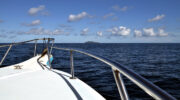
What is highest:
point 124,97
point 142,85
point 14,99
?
point 142,85

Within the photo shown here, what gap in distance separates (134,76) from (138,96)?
21.2 feet

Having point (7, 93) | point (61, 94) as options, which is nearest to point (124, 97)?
point (61, 94)

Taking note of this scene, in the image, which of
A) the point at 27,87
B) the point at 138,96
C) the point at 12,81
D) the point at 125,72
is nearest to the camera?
the point at 125,72

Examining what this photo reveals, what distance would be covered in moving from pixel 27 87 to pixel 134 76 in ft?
7.60

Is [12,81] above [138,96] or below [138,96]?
above

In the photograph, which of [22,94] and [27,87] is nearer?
[22,94]

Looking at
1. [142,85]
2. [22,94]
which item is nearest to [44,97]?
[22,94]

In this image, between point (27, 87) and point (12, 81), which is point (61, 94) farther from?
point (12, 81)

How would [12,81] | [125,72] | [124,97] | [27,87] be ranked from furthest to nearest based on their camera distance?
[12,81] → [27,87] → [124,97] → [125,72]

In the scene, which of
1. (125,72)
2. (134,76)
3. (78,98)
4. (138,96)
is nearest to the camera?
(134,76)

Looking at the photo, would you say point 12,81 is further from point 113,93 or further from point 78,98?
point 113,93

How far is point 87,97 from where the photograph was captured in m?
2.18

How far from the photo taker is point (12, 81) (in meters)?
3.16

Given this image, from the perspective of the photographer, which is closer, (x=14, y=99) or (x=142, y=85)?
(x=142, y=85)
